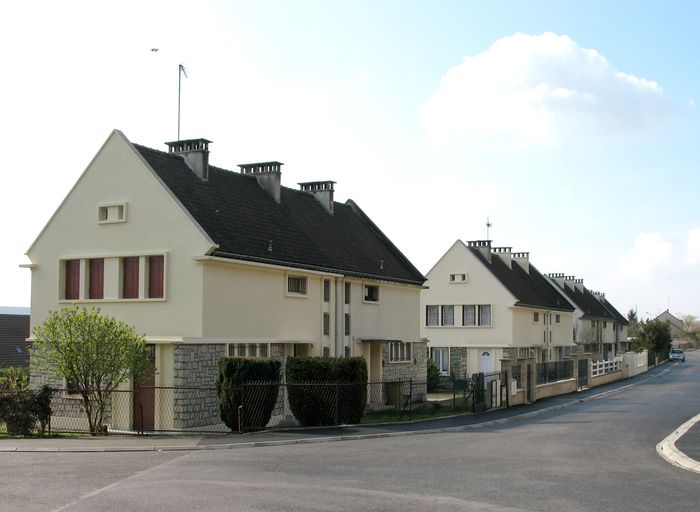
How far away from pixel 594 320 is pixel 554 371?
122ft

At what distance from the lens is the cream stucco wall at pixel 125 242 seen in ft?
84.1

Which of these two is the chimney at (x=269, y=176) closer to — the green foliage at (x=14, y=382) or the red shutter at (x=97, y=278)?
the red shutter at (x=97, y=278)

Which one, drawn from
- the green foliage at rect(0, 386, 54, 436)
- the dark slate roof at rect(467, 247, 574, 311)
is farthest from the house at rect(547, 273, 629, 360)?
the green foliage at rect(0, 386, 54, 436)

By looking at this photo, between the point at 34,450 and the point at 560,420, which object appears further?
the point at 560,420

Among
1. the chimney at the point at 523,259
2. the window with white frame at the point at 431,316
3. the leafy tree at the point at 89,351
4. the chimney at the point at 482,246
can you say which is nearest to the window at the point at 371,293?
the leafy tree at the point at 89,351

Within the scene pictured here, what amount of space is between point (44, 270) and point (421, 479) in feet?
60.8

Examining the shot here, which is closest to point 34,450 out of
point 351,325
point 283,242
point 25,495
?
point 25,495

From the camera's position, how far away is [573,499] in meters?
12.4

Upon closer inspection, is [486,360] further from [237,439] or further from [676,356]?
[676,356]

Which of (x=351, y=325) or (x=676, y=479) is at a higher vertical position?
(x=351, y=325)

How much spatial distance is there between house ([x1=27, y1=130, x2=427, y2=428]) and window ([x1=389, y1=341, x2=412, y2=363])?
3.93 metres

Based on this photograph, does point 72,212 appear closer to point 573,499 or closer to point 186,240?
point 186,240

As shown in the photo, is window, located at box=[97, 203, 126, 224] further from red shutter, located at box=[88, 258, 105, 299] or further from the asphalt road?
the asphalt road

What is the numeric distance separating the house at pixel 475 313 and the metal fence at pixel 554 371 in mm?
7756
